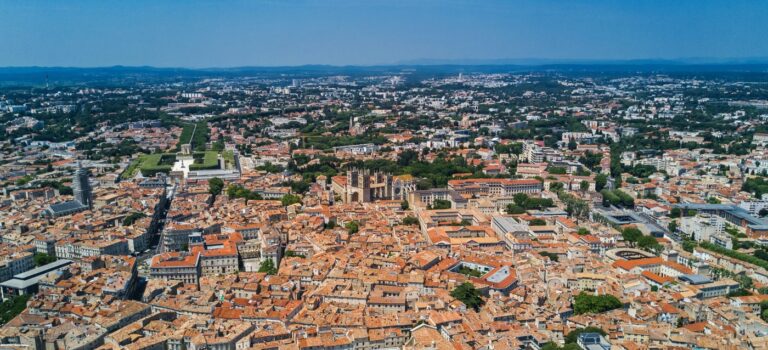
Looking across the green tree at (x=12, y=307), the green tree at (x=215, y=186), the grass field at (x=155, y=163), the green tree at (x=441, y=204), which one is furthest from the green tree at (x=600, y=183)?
the green tree at (x=12, y=307)

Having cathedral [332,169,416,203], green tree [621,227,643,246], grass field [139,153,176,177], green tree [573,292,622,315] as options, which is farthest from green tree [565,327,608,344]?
grass field [139,153,176,177]

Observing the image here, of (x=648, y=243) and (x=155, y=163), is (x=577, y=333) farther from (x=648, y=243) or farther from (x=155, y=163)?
(x=155, y=163)

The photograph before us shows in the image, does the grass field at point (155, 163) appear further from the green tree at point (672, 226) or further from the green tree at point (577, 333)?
the green tree at point (577, 333)

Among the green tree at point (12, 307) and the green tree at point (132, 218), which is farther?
the green tree at point (132, 218)

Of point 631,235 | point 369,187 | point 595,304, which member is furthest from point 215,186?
point 595,304

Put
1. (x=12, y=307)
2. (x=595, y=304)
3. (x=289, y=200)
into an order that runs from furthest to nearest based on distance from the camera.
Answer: (x=289, y=200)
(x=12, y=307)
(x=595, y=304)

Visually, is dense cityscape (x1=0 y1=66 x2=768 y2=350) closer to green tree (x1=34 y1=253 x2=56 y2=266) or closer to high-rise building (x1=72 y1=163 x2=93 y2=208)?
high-rise building (x1=72 y1=163 x2=93 y2=208)

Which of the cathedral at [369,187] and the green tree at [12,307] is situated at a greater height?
the cathedral at [369,187]

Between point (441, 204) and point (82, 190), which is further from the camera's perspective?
point (441, 204)
